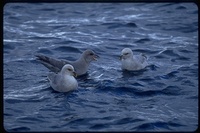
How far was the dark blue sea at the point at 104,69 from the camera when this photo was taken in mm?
8016

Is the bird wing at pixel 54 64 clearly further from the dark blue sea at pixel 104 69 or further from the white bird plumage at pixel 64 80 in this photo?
the white bird plumage at pixel 64 80

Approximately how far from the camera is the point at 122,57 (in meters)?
10.8

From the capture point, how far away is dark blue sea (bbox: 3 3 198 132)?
Result: 316 inches

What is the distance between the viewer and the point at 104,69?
35.7ft

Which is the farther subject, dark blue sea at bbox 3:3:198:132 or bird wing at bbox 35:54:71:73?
bird wing at bbox 35:54:71:73

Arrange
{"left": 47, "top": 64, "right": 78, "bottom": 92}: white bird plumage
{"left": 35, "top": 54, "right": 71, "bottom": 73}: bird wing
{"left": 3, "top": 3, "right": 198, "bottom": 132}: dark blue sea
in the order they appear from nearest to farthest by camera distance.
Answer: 1. {"left": 3, "top": 3, "right": 198, "bottom": 132}: dark blue sea
2. {"left": 47, "top": 64, "right": 78, "bottom": 92}: white bird plumage
3. {"left": 35, "top": 54, "right": 71, "bottom": 73}: bird wing

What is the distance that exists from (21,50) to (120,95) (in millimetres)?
4135

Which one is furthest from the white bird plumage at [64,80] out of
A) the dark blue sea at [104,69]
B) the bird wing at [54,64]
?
the bird wing at [54,64]

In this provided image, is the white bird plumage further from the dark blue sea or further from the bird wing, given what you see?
the bird wing

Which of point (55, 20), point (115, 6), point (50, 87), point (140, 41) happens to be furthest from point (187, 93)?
point (115, 6)

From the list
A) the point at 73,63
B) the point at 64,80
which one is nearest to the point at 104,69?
the point at 73,63

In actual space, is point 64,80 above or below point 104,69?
above

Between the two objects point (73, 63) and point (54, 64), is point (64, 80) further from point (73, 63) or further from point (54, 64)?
point (73, 63)

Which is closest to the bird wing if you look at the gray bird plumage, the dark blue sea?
the gray bird plumage
